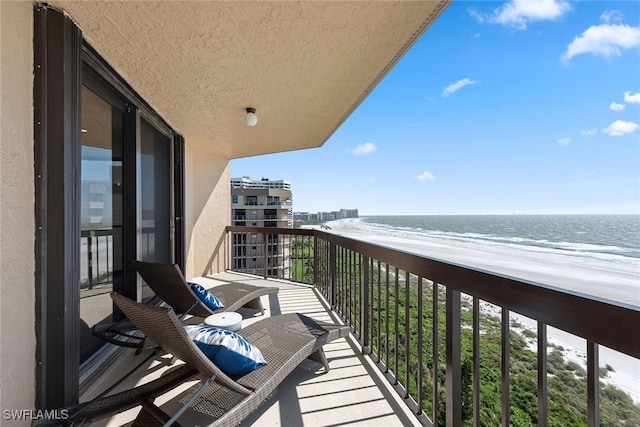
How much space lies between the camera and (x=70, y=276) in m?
1.60

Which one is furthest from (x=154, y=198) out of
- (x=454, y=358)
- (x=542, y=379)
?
(x=542, y=379)

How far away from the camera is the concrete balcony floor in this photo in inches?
64.7

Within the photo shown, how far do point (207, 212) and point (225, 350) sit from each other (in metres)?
4.35

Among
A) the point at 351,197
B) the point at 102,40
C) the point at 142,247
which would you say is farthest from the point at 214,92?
the point at 351,197

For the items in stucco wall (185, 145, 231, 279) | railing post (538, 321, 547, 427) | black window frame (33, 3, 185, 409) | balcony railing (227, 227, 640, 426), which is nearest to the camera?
balcony railing (227, 227, 640, 426)

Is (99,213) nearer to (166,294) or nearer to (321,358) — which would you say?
(166,294)

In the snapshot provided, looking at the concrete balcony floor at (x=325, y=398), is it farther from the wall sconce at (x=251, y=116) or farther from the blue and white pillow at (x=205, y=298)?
the wall sconce at (x=251, y=116)

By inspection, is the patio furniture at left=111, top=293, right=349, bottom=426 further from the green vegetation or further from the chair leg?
the green vegetation

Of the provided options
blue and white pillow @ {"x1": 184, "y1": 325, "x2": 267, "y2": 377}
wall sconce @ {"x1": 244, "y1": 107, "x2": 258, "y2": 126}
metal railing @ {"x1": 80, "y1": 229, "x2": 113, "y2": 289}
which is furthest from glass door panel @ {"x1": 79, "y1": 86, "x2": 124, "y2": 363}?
wall sconce @ {"x1": 244, "y1": 107, "x2": 258, "y2": 126}

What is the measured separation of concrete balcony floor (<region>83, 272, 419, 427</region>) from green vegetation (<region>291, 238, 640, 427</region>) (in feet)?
0.58

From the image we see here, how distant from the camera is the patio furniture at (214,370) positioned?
134cm

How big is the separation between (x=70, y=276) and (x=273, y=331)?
4.16 feet

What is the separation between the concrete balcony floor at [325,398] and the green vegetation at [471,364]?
0.58 feet

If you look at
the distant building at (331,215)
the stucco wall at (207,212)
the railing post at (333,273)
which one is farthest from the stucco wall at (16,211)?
the distant building at (331,215)
